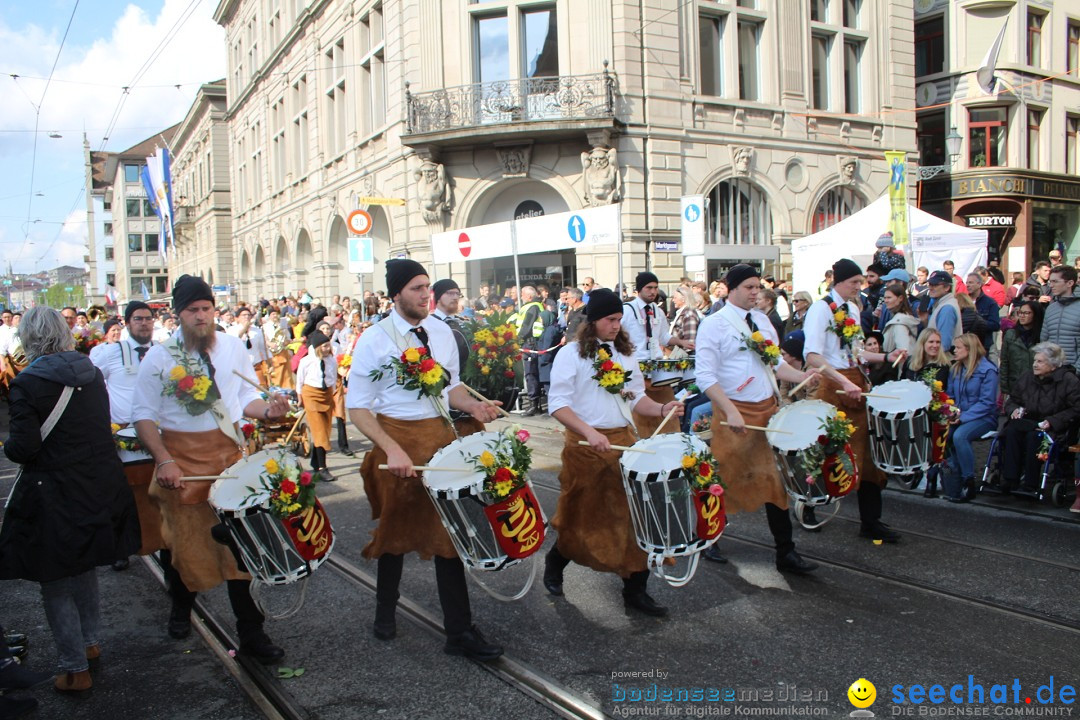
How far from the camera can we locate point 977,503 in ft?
26.2

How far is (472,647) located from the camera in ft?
15.3

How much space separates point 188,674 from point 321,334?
20.2 feet

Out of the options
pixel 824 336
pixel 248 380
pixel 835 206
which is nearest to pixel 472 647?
pixel 248 380

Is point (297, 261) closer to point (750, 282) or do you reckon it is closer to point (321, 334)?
point (321, 334)

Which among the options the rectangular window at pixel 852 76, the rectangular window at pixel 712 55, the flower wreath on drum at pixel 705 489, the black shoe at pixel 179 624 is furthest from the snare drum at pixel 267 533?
the rectangular window at pixel 852 76

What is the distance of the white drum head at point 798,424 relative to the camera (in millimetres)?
5727

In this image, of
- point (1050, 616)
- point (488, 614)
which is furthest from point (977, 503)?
point (488, 614)

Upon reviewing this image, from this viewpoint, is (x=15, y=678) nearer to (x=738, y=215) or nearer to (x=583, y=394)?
(x=583, y=394)

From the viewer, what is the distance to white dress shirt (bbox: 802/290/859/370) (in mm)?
6613

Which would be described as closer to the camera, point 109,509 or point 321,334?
point 109,509

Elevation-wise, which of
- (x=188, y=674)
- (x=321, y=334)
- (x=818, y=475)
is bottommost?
(x=188, y=674)

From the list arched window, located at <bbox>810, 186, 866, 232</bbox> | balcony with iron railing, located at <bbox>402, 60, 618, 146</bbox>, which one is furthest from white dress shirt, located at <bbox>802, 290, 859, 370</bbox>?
arched window, located at <bbox>810, 186, 866, 232</bbox>

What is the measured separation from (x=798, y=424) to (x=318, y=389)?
20.7ft

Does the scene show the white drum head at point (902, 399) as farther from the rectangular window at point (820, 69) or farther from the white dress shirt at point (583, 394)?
the rectangular window at point (820, 69)
